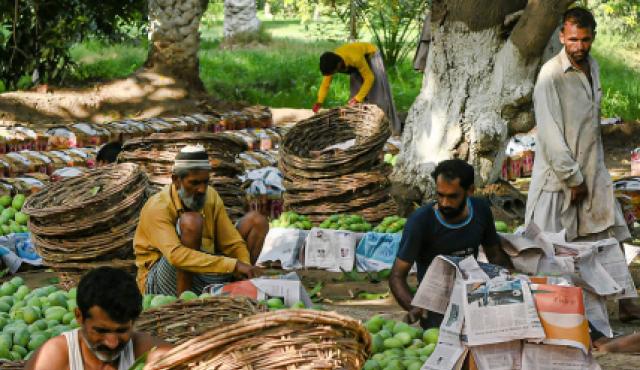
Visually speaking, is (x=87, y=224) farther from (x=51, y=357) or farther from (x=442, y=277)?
(x=51, y=357)

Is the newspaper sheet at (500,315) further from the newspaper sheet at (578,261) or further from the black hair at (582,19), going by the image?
the black hair at (582,19)

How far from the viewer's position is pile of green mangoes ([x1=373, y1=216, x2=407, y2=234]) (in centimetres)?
784

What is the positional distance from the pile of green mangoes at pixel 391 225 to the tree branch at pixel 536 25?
5.67ft

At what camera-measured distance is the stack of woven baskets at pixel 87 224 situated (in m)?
6.66

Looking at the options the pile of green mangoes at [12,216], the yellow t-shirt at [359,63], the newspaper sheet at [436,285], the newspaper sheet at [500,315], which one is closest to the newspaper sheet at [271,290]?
the newspaper sheet at [436,285]

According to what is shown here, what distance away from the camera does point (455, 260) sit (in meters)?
4.68

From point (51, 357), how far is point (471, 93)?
6.04 m

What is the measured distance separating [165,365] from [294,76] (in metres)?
15.3

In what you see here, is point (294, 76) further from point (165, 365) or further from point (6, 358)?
point (165, 365)

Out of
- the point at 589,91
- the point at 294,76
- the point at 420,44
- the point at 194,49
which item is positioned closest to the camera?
the point at 589,91

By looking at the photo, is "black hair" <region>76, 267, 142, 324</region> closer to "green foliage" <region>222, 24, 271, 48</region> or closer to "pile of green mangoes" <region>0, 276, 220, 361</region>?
"pile of green mangoes" <region>0, 276, 220, 361</region>

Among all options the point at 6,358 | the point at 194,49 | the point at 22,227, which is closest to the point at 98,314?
the point at 6,358

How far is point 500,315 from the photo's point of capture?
4141 mm

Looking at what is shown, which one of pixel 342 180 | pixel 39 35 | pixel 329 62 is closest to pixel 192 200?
pixel 342 180
